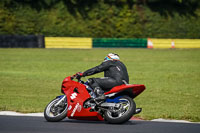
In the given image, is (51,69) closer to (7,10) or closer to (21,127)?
(21,127)

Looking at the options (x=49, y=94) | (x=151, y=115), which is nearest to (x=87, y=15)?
(x=49, y=94)

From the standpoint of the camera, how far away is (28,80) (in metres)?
17.3

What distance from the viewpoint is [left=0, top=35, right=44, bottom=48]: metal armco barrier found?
34.1 meters

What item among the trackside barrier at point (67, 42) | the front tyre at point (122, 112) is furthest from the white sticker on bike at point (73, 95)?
the trackside barrier at point (67, 42)

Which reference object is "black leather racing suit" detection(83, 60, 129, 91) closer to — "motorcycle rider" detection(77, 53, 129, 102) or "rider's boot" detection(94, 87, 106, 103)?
"motorcycle rider" detection(77, 53, 129, 102)

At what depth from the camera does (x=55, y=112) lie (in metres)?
8.32

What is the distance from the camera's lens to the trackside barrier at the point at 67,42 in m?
35.8

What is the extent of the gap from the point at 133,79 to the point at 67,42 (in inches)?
741

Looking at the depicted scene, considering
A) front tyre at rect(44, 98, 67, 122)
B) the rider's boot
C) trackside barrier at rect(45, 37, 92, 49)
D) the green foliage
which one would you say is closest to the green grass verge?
the rider's boot

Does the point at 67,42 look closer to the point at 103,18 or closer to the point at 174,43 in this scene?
the point at 174,43

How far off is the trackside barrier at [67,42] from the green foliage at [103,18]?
837cm

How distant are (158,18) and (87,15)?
9087 millimetres

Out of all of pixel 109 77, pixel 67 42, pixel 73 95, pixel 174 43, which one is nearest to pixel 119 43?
pixel 67 42

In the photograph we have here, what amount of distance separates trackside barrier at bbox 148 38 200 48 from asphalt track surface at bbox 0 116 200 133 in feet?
100
